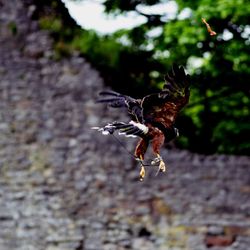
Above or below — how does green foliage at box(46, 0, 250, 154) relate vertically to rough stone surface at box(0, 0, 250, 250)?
above

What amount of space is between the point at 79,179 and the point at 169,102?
6492mm

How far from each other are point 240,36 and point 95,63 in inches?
73.2

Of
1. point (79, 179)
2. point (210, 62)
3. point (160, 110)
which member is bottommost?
point (79, 179)

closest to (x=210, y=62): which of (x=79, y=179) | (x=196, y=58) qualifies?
(x=196, y=58)

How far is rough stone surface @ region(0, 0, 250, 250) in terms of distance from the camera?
783 centimetres

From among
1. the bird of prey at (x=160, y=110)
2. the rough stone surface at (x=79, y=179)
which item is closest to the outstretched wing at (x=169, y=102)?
the bird of prey at (x=160, y=110)

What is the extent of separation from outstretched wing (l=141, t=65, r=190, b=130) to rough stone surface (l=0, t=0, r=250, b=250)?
6122 mm

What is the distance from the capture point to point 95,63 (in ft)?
27.7

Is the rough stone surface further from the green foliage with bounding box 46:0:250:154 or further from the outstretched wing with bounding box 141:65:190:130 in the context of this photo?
the outstretched wing with bounding box 141:65:190:130

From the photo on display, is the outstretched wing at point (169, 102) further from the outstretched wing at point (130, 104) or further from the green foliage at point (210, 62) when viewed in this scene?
the green foliage at point (210, 62)

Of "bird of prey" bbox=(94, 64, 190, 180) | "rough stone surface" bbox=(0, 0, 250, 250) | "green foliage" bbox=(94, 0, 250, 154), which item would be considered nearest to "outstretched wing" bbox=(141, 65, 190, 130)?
"bird of prey" bbox=(94, 64, 190, 180)

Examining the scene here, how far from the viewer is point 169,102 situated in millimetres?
1765

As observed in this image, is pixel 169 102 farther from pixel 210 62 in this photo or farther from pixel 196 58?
pixel 196 58

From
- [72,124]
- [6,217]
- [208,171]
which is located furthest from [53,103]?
[208,171]
